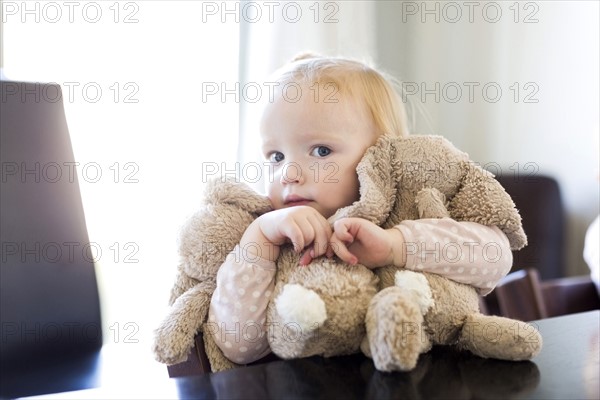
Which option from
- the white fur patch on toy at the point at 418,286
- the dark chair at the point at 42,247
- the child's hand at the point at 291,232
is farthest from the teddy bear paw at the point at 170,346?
the dark chair at the point at 42,247

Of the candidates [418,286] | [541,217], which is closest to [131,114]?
[418,286]

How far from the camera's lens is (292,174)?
0.78 m

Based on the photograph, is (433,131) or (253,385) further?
(433,131)

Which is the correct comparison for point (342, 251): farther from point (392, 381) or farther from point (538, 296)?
point (538, 296)

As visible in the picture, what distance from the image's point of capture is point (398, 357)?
588 millimetres

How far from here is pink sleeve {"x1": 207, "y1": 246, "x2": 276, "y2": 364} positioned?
27.3 inches

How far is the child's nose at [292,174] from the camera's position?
77 centimetres

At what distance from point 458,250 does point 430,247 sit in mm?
33

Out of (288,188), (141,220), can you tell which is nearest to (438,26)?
(141,220)

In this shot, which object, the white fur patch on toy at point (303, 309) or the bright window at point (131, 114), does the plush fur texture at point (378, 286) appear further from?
the bright window at point (131, 114)

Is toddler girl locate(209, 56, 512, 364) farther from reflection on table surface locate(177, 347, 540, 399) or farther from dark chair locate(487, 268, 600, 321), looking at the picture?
dark chair locate(487, 268, 600, 321)

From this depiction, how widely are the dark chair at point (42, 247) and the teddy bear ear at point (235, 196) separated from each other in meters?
0.55

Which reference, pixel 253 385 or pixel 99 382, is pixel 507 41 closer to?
pixel 99 382

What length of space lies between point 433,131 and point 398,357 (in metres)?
1.74
